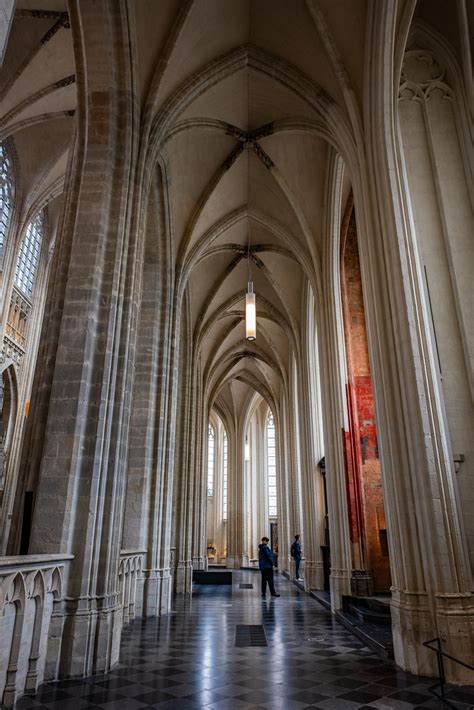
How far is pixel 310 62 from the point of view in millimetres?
9594

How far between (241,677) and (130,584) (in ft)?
14.9

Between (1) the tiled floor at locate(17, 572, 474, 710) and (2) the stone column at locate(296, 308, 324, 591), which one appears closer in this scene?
(1) the tiled floor at locate(17, 572, 474, 710)

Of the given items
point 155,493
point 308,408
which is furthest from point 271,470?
point 155,493

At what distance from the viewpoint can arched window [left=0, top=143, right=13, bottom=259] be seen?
607 inches

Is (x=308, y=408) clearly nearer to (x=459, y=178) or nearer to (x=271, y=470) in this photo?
(x=459, y=178)

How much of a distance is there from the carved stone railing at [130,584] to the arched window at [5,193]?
11.0m

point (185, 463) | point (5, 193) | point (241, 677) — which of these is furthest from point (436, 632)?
point (5, 193)

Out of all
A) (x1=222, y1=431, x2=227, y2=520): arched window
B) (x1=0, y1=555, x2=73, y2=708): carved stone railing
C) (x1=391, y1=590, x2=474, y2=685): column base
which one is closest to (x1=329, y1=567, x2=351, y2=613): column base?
(x1=391, y1=590, x2=474, y2=685): column base

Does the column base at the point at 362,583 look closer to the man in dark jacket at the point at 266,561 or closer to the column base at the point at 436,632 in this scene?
the man in dark jacket at the point at 266,561

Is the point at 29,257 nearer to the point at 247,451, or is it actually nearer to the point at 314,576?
the point at 314,576

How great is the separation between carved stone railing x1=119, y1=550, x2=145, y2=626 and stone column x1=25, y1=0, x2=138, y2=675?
1.68 metres

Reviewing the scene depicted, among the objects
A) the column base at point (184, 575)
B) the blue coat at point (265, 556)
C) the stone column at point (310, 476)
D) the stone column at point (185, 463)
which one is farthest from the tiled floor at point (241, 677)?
the stone column at point (185, 463)

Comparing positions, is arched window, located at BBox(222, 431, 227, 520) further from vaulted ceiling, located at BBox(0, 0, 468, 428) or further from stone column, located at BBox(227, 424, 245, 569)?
vaulted ceiling, located at BBox(0, 0, 468, 428)

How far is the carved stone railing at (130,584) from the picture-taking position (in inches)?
317
